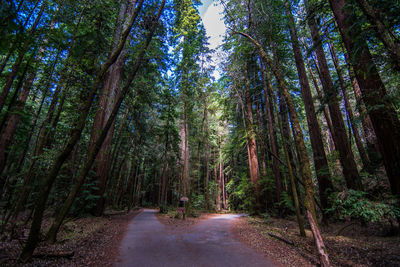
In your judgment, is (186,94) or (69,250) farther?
(186,94)

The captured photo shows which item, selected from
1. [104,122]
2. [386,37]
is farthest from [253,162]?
[386,37]

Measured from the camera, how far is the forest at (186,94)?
4.18 metres

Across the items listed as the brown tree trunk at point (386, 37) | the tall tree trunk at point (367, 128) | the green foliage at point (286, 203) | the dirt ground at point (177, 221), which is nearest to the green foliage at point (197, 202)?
the dirt ground at point (177, 221)

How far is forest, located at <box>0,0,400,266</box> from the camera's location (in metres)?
4.18

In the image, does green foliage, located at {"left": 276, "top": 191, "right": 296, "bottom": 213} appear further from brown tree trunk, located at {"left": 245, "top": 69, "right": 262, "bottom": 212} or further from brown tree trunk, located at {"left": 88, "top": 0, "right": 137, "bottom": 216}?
brown tree trunk, located at {"left": 88, "top": 0, "right": 137, "bottom": 216}

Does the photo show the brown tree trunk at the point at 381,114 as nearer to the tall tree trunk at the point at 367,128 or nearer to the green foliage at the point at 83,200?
the tall tree trunk at the point at 367,128

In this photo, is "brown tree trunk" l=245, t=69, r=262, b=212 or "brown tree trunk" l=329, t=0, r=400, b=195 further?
"brown tree trunk" l=245, t=69, r=262, b=212

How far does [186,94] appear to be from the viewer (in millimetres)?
14688

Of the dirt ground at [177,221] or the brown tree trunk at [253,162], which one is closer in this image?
the dirt ground at [177,221]

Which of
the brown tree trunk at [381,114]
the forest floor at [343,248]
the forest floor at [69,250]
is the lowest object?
the forest floor at [343,248]

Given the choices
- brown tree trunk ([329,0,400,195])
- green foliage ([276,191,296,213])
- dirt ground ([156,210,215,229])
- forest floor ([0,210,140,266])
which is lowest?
dirt ground ([156,210,215,229])

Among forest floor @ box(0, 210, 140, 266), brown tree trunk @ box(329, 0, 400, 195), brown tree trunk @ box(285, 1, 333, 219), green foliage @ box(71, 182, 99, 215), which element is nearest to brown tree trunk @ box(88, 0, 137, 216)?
green foliage @ box(71, 182, 99, 215)

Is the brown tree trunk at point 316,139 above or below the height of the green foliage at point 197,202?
above

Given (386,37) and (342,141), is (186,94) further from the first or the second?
A: (386,37)
